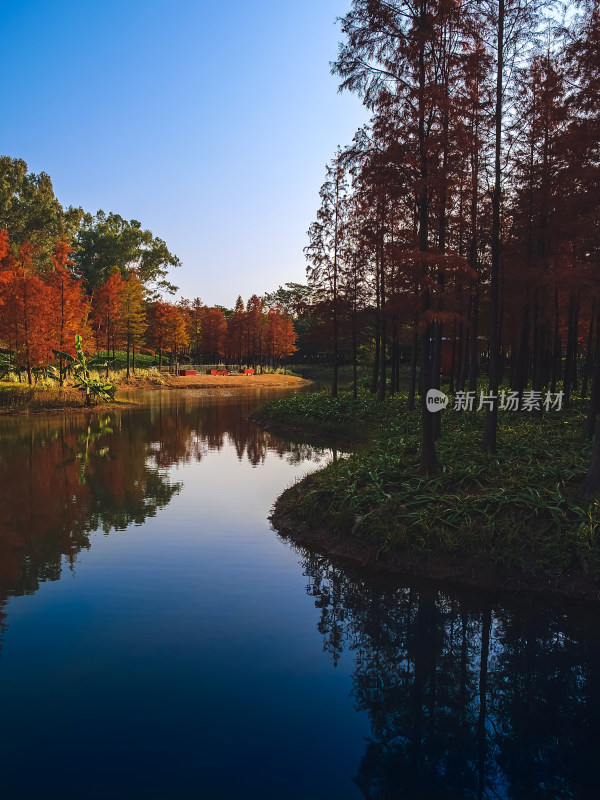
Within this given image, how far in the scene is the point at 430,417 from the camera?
39.8 ft

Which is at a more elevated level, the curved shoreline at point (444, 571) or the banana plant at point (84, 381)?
the banana plant at point (84, 381)

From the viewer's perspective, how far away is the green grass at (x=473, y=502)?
8.98 meters

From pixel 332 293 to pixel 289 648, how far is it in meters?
25.4

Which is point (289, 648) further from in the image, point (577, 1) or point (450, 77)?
point (577, 1)

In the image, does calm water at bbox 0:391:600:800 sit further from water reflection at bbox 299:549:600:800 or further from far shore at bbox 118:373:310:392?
far shore at bbox 118:373:310:392

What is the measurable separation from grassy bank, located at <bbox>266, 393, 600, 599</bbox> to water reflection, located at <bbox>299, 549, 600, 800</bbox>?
827 millimetres

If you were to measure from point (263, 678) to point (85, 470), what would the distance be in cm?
1326

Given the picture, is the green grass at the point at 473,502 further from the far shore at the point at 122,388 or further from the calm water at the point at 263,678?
the far shore at the point at 122,388

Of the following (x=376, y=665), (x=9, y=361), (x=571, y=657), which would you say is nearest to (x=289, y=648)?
(x=376, y=665)

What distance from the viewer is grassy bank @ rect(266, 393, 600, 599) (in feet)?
28.9

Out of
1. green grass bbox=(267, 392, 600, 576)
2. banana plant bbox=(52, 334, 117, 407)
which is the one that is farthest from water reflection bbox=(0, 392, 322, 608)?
green grass bbox=(267, 392, 600, 576)

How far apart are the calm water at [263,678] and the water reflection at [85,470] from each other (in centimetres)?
15

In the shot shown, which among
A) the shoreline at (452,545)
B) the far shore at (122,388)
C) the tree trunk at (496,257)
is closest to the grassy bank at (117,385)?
the far shore at (122,388)
